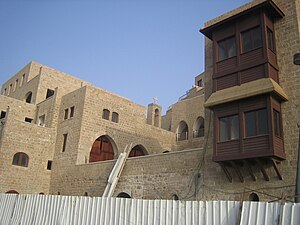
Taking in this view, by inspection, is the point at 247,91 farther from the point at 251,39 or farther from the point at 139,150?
the point at 139,150

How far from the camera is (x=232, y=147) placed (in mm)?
12594

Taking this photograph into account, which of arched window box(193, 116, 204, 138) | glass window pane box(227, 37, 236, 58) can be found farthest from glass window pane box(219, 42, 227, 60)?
arched window box(193, 116, 204, 138)

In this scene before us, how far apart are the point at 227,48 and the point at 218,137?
4.20m

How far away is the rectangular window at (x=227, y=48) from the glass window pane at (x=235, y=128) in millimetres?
2957

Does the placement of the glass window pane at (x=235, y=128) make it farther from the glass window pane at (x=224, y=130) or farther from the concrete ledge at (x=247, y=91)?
the concrete ledge at (x=247, y=91)

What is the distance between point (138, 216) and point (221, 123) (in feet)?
24.5

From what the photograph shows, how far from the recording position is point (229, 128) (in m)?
13.1

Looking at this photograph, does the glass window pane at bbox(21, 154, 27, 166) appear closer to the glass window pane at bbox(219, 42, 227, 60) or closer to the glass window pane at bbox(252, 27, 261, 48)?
the glass window pane at bbox(219, 42, 227, 60)

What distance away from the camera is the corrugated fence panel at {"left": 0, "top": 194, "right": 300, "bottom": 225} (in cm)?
545

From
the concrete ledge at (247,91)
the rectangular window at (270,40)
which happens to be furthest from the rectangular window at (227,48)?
the concrete ledge at (247,91)

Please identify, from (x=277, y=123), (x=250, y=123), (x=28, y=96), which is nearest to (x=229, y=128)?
(x=250, y=123)

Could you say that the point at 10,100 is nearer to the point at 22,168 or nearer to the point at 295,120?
the point at 22,168

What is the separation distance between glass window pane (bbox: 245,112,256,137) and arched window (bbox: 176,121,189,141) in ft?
61.9

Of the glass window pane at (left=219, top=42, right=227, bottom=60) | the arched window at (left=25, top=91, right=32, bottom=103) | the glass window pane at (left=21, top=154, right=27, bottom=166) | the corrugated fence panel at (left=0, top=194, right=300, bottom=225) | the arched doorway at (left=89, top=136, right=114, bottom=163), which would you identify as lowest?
the corrugated fence panel at (left=0, top=194, right=300, bottom=225)
